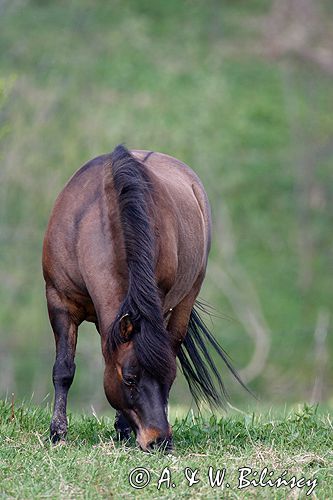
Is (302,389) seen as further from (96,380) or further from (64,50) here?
(64,50)

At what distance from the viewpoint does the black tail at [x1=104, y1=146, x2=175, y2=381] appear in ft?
16.3

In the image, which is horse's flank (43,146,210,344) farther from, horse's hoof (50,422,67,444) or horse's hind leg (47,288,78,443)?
horse's hoof (50,422,67,444)

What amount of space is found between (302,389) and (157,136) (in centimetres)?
628

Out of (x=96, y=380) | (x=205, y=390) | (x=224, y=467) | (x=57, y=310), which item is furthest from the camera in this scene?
(x=96, y=380)

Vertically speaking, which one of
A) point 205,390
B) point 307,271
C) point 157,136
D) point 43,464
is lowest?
point 307,271

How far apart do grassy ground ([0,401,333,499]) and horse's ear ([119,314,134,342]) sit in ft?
1.85

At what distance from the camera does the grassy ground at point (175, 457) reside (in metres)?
Answer: 4.26

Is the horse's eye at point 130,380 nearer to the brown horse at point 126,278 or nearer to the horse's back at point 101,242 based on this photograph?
the brown horse at point 126,278

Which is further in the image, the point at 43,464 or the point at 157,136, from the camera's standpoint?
the point at 157,136

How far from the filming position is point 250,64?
23625mm

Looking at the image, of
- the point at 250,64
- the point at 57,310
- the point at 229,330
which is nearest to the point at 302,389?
the point at 229,330

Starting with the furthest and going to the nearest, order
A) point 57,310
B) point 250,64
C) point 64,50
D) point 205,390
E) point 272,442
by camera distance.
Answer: point 250,64, point 64,50, point 205,390, point 57,310, point 272,442

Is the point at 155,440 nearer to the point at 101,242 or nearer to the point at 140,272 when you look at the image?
the point at 140,272

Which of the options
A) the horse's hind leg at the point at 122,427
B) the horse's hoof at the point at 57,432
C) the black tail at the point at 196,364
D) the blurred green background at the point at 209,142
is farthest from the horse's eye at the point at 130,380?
the blurred green background at the point at 209,142
